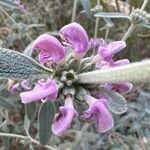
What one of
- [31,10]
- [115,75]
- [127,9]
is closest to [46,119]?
[115,75]

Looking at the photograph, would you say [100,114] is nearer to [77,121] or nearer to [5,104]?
[5,104]

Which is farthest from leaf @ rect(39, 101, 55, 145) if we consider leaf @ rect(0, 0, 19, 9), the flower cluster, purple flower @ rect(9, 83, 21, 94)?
leaf @ rect(0, 0, 19, 9)

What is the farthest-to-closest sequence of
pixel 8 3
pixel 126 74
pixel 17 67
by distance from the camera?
pixel 8 3
pixel 17 67
pixel 126 74

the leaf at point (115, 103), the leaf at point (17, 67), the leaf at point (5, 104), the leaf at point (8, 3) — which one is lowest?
the leaf at point (5, 104)

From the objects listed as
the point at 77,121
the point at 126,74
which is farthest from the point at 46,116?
the point at 77,121

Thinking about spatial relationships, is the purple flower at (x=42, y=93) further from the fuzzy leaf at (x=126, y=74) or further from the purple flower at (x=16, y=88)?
the purple flower at (x=16, y=88)

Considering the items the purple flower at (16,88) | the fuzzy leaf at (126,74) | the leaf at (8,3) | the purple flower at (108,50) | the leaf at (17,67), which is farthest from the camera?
the leaf at (8,3)

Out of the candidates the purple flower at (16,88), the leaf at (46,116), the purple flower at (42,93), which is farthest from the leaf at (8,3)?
the purple flower at (42,93)

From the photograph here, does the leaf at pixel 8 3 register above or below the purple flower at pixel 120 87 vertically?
below

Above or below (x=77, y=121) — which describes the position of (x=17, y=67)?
above
